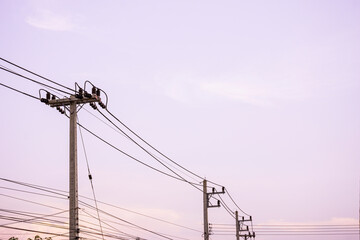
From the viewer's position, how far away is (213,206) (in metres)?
41.1

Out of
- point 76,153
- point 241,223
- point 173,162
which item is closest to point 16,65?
point 76,153

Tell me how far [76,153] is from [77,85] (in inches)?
118

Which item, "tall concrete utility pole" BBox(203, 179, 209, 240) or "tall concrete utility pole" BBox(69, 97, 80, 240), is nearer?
"tall concrete utility pole" BBox(69, 97, 80, 240)

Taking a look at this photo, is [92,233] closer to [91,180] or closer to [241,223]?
[91,180]

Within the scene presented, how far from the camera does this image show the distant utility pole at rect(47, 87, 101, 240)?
19.9m

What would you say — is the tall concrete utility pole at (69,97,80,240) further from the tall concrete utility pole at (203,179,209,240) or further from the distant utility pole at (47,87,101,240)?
the tall concrete utility pole at (203,179,209,240)

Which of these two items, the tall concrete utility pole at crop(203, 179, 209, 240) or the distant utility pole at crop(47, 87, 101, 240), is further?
the tall concrete utility pole at crop(203, 179, 209, 240)

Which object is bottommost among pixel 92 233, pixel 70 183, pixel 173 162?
pixel 92 233

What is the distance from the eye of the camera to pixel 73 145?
819 inches

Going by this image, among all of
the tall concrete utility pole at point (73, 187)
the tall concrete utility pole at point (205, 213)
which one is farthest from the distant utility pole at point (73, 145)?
the tall concrete utility pole at point (205, 213)

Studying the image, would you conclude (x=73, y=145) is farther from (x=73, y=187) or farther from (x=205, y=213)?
(x=205, y=213)

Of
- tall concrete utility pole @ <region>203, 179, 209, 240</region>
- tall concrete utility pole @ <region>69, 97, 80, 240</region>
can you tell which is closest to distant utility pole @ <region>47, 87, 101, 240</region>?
tall concrete utility pole @ <region>69, 97, 80, 240</region>

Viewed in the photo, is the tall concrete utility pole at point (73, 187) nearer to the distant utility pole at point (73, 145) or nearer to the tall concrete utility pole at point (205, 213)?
the distant utility pole at point (73, 145)

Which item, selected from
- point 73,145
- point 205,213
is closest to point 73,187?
point 73,145
